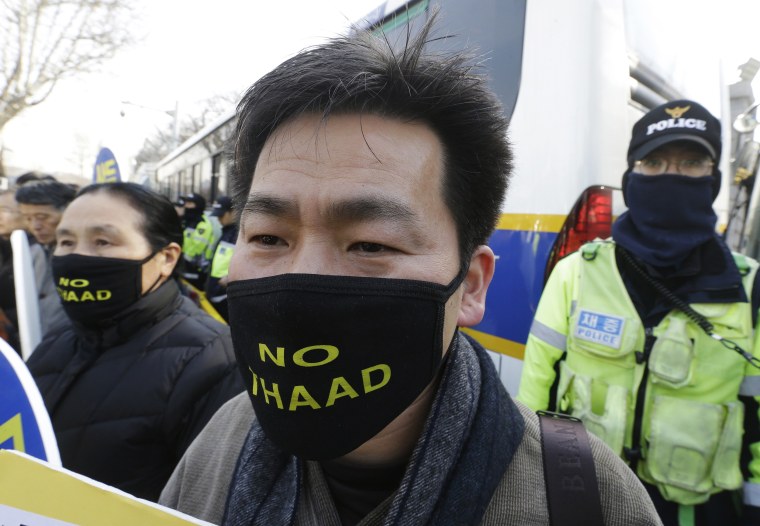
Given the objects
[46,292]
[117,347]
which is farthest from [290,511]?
[46,292]

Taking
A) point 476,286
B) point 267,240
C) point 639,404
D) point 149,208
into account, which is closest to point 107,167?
point 149,208

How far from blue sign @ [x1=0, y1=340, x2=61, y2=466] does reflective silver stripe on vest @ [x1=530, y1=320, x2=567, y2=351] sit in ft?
5.41

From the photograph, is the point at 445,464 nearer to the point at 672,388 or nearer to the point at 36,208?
the point at 672,388

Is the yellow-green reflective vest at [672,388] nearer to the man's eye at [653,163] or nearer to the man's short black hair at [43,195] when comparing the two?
the man's eye at [653,163]

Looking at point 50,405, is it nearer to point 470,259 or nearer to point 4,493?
point 4,493

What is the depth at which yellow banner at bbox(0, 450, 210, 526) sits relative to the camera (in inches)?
25.7

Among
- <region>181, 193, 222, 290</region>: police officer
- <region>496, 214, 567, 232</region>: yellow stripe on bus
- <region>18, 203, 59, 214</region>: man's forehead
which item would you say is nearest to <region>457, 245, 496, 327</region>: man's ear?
<region>496, 214, 567, 232</region>: yellow stripe on bus

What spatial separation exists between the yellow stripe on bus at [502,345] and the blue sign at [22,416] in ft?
6.45

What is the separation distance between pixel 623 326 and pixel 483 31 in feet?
6.11

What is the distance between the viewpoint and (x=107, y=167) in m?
3.47

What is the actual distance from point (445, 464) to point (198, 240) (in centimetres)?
689

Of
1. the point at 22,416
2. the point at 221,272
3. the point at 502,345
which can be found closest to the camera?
the point at 22,416

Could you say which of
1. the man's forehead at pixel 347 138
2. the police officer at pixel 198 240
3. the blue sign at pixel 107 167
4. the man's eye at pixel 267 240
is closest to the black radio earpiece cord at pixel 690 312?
the man's forehead at pixel 347 138

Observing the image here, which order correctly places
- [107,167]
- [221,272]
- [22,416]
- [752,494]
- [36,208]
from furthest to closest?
[221,272]
[107,167]
[36,208]
[752,494]
[22,416]
